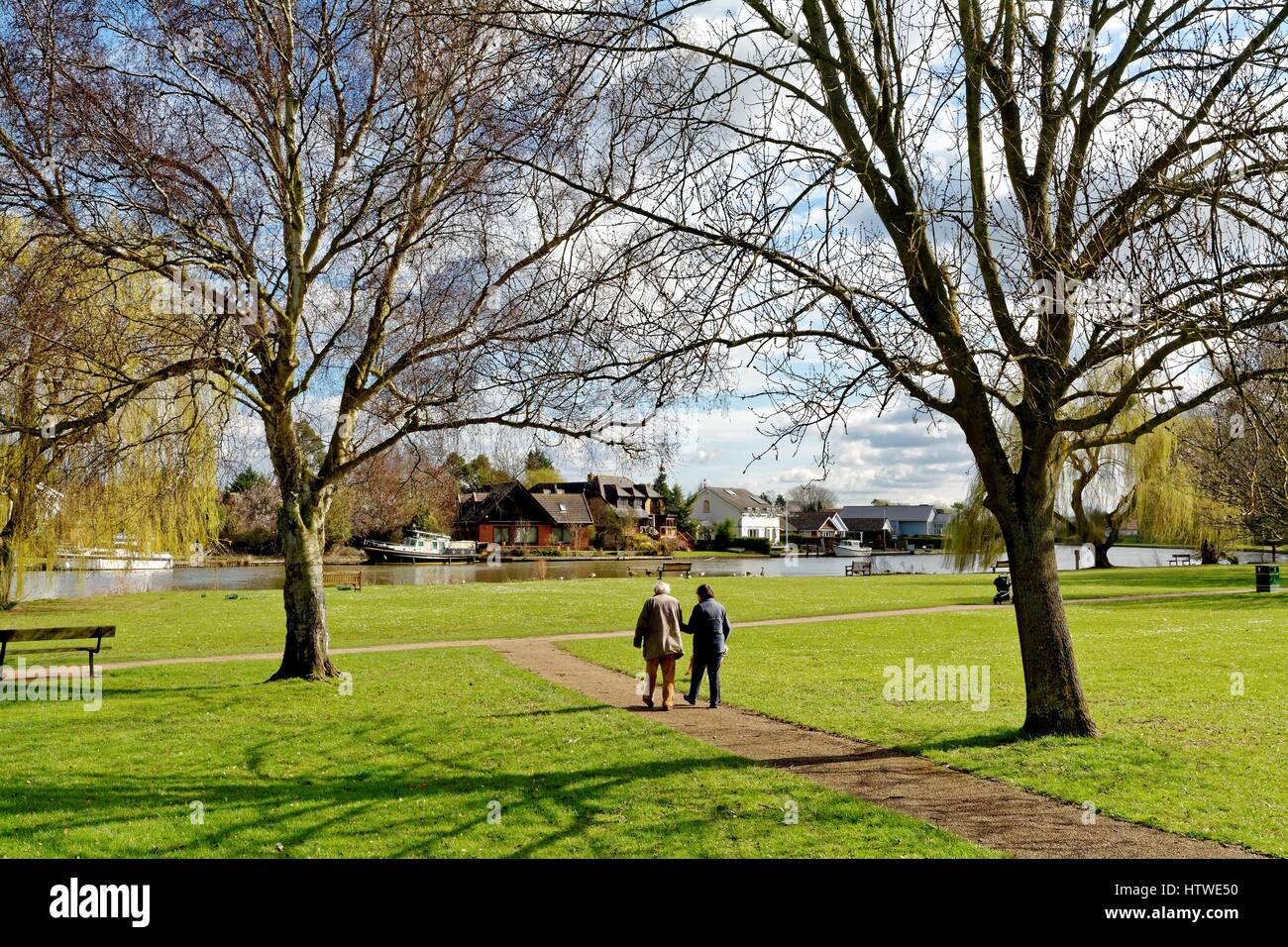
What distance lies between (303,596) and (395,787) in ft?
22.5

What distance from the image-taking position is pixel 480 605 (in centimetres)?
3158

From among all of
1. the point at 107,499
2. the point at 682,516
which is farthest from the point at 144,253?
the point at 682,516

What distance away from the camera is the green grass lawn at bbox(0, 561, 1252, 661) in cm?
2311

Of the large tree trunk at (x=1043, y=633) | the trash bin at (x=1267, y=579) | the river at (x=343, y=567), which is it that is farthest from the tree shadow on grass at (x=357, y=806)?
the trash bin at (x=1267, y=579)

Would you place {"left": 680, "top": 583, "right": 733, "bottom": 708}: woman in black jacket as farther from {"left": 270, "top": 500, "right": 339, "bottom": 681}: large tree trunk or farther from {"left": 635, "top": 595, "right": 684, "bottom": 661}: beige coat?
{"left": 270, "top": 500, "right": 339, "bottom": 681}: large tree trunk

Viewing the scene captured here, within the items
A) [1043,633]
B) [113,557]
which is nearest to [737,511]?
[113,557]

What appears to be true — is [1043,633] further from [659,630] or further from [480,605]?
[480,605]

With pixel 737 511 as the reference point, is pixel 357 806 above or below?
below

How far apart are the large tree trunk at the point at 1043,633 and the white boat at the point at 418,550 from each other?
66.4 meters

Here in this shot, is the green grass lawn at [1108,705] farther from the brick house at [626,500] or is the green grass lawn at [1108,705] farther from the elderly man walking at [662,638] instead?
the brick house at [626,500]

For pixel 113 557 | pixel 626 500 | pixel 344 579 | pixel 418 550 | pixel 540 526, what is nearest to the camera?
pixel 113 557

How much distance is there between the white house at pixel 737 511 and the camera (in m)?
120

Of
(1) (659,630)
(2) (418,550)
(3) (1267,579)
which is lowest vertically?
(2) (418,550)

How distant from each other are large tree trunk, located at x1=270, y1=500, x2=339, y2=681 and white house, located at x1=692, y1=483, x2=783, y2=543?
101839mm
